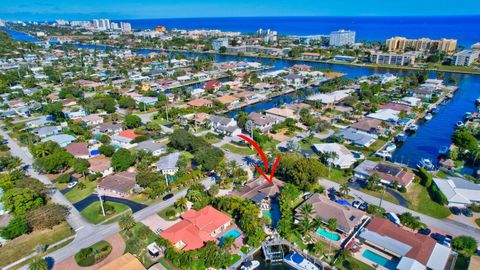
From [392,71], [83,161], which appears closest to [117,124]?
[83,161]

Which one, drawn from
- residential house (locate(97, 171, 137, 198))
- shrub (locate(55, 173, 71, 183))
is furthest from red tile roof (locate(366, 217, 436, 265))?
shrub (locate(55, 173, 71, 183))

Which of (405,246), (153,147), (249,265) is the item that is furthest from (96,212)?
(405,246)

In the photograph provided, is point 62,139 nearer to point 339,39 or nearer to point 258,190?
point 258,190

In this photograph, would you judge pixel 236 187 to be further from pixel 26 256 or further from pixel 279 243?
pixel 26 256

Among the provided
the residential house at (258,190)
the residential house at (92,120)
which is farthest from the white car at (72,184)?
the residential house at (92,120)

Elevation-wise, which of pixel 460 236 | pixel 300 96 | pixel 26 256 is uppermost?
pixel 300 96

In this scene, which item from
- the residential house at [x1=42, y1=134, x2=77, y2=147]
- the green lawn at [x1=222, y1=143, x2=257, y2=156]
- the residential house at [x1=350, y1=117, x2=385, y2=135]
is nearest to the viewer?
the green lawn at [x1=222, y1=143, x2=257, y2=156]

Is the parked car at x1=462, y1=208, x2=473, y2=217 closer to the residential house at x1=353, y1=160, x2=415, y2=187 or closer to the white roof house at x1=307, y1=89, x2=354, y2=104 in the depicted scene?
the residential house at x1=353, y1=160, x2=415, y2=187
